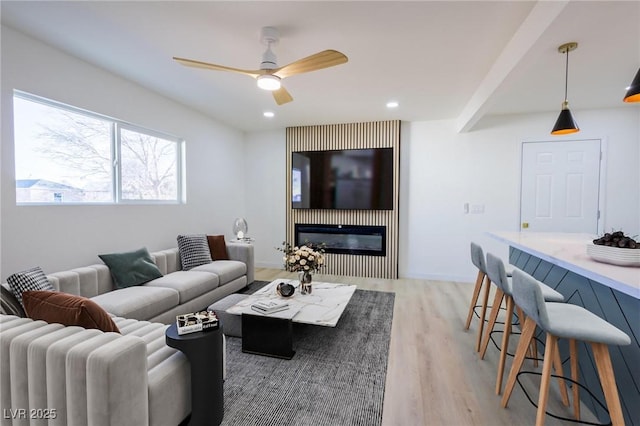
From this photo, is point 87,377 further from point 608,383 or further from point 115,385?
point 608,383

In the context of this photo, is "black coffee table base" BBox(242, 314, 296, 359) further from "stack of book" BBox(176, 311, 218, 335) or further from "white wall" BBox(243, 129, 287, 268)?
"white wall" BBox(243, 129, 287, 268)

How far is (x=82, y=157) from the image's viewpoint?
2957 mm

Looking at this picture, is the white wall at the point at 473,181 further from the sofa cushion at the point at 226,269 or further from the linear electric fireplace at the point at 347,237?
the sofa cushion at the point at 226,269

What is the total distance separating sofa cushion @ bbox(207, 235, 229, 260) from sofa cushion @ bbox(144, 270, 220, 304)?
64 centimetres

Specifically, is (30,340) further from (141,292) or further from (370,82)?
(370,82)

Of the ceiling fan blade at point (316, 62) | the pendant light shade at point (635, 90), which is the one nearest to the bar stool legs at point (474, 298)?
the pendant light shade at point (635, 90)

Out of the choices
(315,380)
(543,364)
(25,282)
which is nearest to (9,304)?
(25,282)

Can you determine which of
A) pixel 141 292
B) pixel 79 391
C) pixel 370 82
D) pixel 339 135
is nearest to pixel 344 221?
pixel 339 135

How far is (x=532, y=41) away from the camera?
6.30 feet

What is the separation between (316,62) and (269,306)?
2.05 metres

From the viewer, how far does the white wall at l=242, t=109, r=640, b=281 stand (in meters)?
3.97

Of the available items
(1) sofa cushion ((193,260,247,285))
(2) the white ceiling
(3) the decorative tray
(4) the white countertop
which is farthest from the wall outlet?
(1) sofa cushion ((193,260,247,285))

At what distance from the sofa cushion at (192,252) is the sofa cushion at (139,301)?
34.4 inches

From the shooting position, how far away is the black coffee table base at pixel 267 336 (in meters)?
2.39
